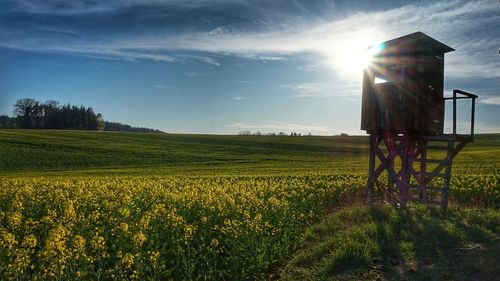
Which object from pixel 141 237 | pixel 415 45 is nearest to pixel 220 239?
pixel 141 237

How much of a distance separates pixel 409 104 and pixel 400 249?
7.09 metres

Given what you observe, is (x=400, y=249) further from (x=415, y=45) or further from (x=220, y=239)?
(x=415, y=45)

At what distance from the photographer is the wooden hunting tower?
14805 mm

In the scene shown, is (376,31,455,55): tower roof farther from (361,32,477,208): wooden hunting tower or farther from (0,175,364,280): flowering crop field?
(0,175,364,280): flowering crop field

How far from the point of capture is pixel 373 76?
627 inches

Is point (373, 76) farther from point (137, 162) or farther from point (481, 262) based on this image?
point (137, 162)

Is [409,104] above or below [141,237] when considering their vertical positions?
above

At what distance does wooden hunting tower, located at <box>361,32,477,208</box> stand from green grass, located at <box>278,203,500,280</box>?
3.20 m

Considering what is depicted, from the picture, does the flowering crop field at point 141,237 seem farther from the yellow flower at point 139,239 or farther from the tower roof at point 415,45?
the tower roof at point 415,45

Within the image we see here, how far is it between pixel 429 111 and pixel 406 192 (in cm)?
303

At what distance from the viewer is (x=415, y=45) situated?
589 inches

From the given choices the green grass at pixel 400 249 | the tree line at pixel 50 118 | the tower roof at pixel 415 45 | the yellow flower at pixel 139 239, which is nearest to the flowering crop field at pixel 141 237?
the yellow flower at pixel 139 239

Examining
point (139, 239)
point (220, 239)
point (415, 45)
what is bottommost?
point (220, 239)

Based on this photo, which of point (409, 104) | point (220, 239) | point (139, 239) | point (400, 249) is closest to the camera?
point (139, 239)
